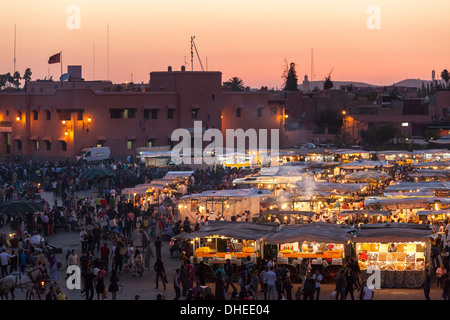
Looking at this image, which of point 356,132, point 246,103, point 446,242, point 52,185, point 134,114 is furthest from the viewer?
point 356,132

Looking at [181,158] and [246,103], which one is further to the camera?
[246,103]

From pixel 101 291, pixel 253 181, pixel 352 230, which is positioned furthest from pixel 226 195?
pixel 101 291

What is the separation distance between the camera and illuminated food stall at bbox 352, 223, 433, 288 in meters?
17.8

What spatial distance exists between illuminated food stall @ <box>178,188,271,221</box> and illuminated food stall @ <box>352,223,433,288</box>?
786cm

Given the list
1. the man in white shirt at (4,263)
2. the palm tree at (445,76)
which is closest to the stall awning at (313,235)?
the man in white shirt at (4,263)

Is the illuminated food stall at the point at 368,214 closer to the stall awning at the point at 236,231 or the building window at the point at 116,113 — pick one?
the stall awning at the point at 236,231

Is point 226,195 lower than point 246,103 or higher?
lower

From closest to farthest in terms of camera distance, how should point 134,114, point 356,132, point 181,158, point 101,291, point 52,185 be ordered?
point 101,291, point 52,185, point 181,158, point 134,114, point 356,132

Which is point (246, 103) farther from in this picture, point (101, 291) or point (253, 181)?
point (101, 291)

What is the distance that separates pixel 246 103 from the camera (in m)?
61.1

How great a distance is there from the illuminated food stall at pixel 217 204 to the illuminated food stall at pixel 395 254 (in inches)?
309

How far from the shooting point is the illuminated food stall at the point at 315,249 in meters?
18.0

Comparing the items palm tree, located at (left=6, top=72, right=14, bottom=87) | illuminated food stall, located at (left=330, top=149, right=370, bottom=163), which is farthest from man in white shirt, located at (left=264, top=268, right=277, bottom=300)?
palm tree, located at (left=6, top=72, right=14, bottom=87)

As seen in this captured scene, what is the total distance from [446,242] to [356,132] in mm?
52519
